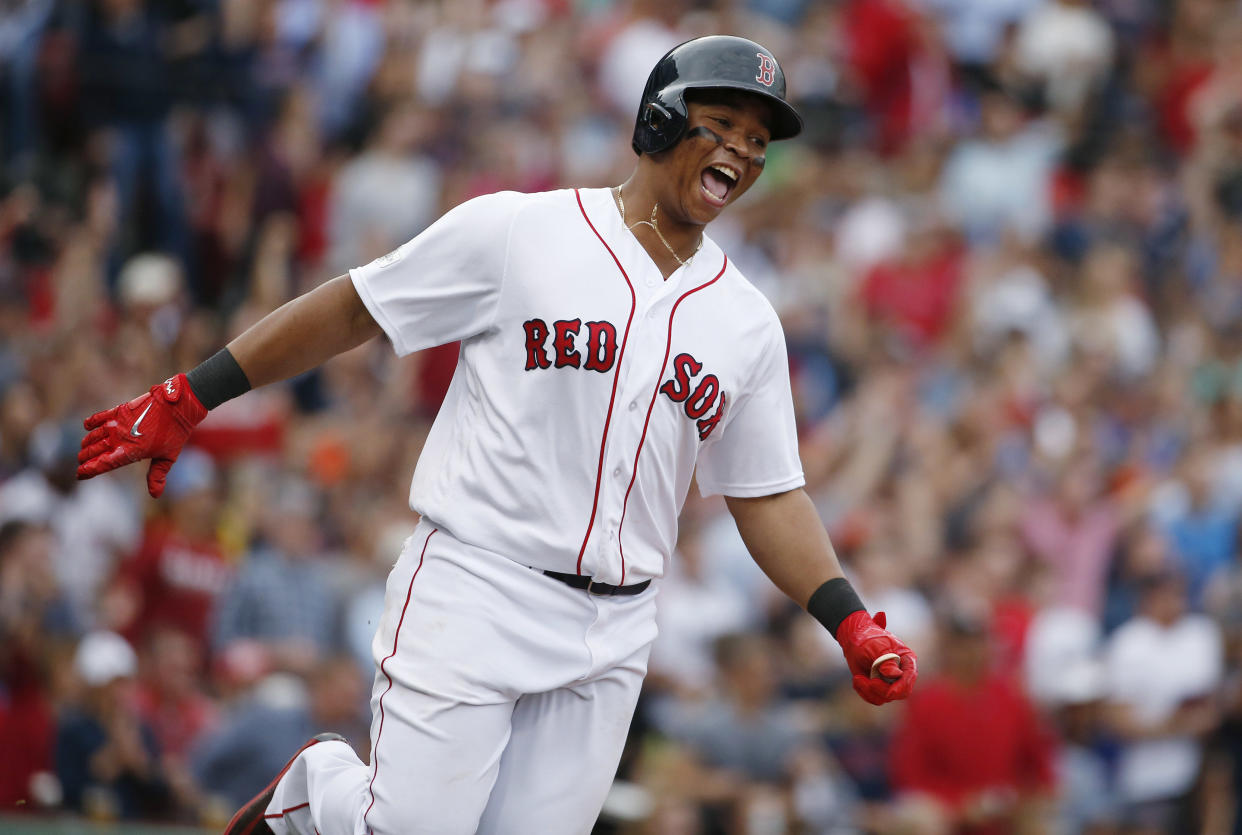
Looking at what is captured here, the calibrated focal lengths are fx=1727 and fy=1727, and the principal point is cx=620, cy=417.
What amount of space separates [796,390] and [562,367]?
5.99 m

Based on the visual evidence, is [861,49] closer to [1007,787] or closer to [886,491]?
[886,491]

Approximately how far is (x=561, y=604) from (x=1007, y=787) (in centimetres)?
402

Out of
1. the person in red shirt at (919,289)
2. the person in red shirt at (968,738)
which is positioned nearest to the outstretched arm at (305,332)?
the person in red shirt at (968,738)

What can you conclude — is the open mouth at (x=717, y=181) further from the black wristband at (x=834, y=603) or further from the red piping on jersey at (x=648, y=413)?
the black wristband at (x=834, y=603)

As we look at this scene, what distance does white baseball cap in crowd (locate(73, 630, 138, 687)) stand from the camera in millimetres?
7082

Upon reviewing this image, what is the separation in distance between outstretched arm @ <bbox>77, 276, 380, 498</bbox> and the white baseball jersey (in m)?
0.08

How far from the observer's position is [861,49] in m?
11.9

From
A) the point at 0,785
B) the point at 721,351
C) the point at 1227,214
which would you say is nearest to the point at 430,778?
the point at 721,351

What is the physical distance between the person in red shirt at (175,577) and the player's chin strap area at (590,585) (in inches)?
176

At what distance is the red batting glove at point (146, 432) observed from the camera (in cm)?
382

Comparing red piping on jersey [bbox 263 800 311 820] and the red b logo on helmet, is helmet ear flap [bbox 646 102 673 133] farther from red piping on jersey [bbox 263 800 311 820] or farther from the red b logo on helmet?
red piping on jersey [bbox 263 800 311 820]

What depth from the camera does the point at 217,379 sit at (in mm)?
3895

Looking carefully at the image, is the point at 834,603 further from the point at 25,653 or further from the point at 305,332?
the point at 25,653

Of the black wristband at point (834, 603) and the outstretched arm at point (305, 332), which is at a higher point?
the outstretched arm at point (305, 332)
